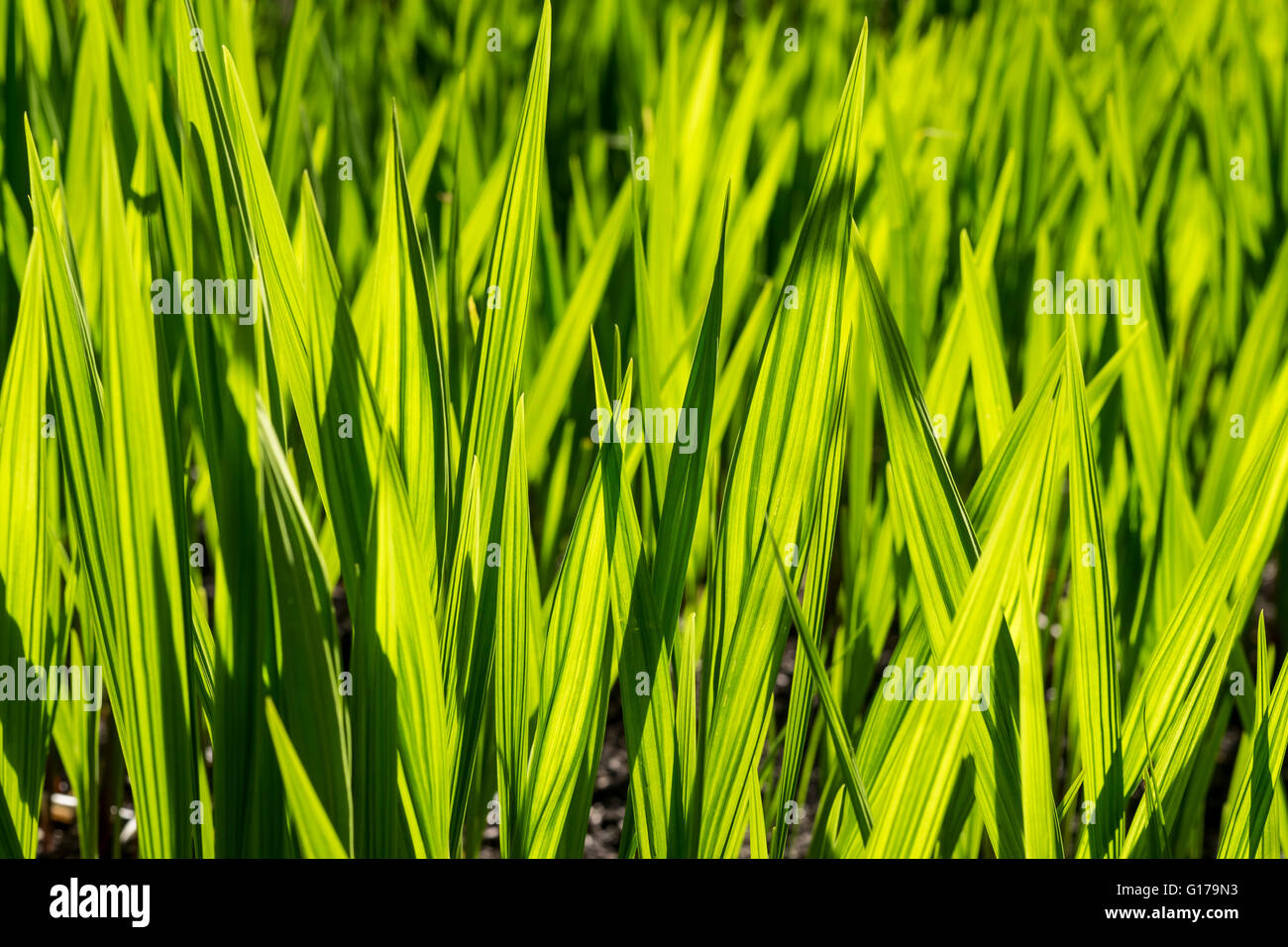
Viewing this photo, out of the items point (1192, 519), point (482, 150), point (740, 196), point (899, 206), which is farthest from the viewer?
point (482, 150)

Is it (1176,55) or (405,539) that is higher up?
(1176,55)

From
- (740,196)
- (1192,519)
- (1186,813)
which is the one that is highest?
(740,196)

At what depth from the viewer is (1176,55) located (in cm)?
105

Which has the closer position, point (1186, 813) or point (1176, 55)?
point (1186, 813)

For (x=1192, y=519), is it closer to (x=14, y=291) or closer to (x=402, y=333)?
(x=402, y=333)

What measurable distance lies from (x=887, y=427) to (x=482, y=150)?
76cm

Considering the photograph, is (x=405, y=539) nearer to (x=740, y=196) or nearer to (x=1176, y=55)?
(x=740, y=196)

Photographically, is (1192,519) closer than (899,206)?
Yes

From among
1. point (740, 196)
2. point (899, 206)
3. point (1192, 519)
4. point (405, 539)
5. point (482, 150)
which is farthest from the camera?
point (482, 150)

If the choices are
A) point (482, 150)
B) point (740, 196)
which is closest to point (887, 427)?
point (740, 196)

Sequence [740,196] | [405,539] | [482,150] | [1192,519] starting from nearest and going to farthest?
[405,539] < [1192,519] < [740,196] < [482,150]

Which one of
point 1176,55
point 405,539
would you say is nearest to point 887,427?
point 405,539
